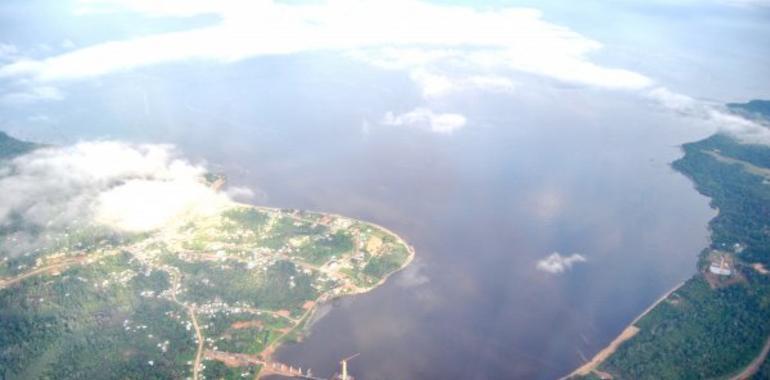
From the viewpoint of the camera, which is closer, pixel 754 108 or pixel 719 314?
pixel 719 314

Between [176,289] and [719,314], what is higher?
[176,289]

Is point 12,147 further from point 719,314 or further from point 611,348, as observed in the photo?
point 719,314

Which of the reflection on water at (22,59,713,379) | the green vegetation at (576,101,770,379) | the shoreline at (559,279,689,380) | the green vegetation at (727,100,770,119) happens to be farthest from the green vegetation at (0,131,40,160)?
the green vegetation at (727,100,770,119)

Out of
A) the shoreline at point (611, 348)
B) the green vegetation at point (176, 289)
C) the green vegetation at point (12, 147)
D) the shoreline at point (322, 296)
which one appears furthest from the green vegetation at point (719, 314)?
the green vegetation at point (12, 147)

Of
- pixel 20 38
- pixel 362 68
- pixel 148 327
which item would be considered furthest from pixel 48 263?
pixel 20 38

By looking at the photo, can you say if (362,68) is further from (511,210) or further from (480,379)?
(480,379)

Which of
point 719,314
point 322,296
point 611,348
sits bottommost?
point 611,348

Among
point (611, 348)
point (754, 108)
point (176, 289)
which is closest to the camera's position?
point (611, 348)

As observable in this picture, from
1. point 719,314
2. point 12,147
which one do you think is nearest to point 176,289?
point 12,147

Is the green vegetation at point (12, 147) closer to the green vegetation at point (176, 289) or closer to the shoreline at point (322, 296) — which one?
the green vegetation at point (176, 289)
